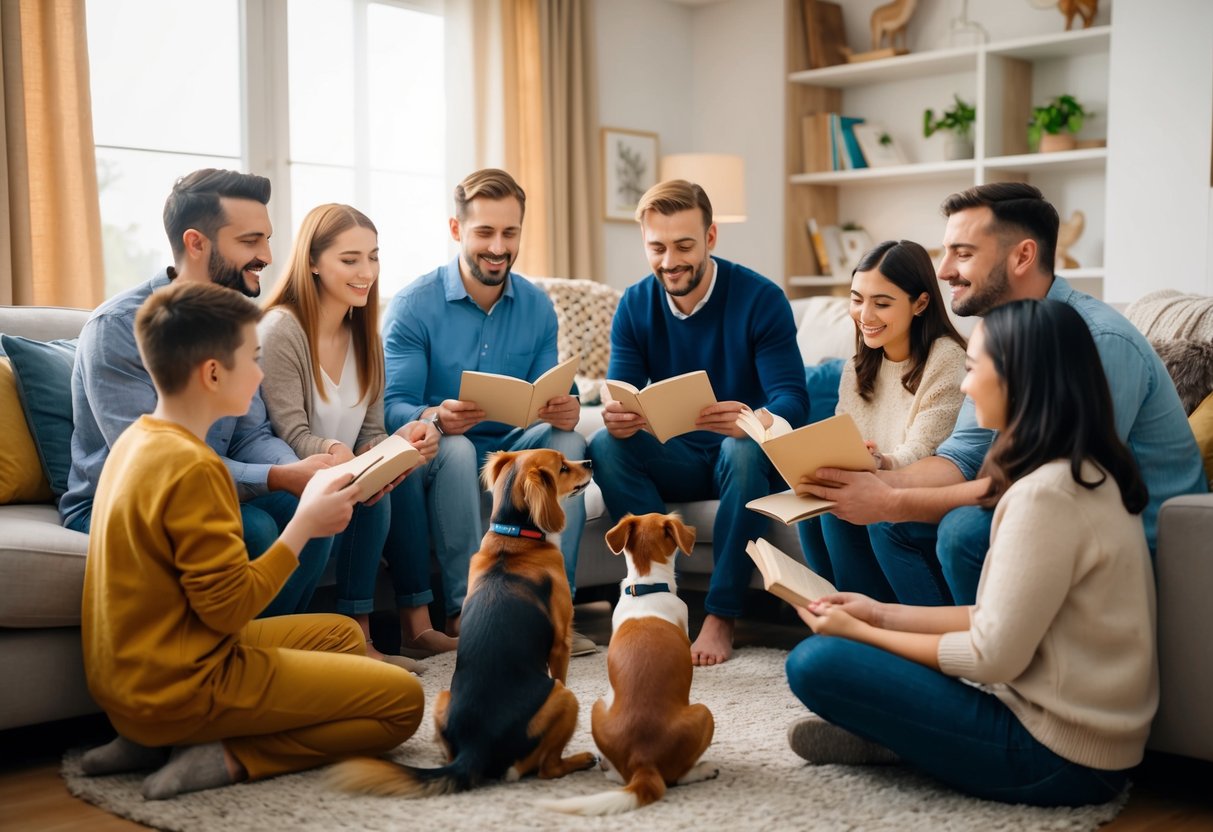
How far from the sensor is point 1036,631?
1.71 m

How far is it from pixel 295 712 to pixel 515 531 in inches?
19.8

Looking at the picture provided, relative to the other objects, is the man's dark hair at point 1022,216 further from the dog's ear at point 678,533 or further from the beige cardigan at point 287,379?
the beige cardigan at point 287,379

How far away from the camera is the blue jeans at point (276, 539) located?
239 cm

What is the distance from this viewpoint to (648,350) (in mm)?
3299

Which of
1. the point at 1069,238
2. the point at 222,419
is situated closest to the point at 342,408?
the point at 222,419

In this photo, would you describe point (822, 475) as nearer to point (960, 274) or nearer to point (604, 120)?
point (960, 274)

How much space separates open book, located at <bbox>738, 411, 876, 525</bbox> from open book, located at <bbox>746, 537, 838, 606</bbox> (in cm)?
19

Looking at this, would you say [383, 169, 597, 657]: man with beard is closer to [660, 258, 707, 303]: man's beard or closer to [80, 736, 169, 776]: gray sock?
[660, 258, 707, 303]: man's beard

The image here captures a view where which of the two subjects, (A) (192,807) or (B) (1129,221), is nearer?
(A) (192,807)

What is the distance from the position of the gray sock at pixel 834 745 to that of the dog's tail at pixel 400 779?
0.60 metres

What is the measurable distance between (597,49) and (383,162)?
1435 millimetres

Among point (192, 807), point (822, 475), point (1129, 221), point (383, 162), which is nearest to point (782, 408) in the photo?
point (822, 475)

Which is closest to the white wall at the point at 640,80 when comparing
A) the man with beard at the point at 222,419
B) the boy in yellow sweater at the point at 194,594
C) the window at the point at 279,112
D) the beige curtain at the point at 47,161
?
the window at the point at 279,112

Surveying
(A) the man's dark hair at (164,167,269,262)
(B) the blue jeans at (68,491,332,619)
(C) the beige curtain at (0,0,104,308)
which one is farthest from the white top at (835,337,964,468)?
(C) the beige curtain at (0,0,104,308)
